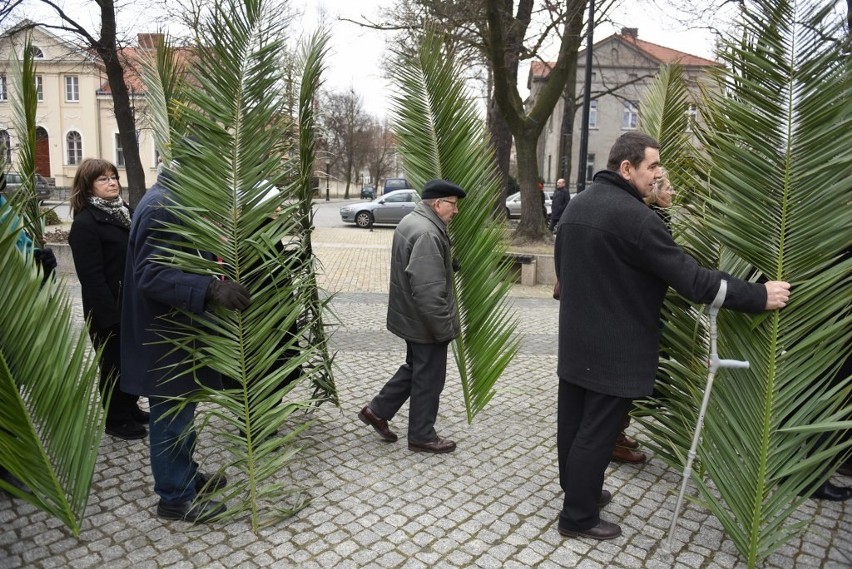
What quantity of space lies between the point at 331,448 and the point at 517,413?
1.67 meters

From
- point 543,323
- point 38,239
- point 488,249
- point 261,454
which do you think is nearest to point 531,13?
point 543,323

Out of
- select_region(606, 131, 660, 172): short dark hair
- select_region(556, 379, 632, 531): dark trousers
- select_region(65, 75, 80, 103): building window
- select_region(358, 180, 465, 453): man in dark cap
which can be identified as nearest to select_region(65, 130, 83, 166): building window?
select_region(65, 75, 80, 103): building window

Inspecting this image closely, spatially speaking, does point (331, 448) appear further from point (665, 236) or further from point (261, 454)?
point (665, 236)

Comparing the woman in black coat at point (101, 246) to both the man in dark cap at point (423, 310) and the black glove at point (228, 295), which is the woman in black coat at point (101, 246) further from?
the man in dark cap at point (423, 310)

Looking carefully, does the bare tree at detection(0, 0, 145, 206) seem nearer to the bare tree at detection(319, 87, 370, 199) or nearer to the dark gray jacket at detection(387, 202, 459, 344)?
the dark gray jacket at detection(387, 202, 459, 344)

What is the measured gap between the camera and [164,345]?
3395 mm

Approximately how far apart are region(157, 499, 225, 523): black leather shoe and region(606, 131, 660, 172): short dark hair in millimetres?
2734

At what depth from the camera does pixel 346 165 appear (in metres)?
62.8

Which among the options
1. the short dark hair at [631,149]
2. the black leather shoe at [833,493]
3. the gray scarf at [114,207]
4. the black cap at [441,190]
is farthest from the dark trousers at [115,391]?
the black leather shoe at [833,493]

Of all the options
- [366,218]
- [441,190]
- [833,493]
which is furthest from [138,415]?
[366,218]

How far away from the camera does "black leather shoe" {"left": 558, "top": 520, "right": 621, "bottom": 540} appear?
11.4ft

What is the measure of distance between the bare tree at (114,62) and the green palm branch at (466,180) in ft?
34.3

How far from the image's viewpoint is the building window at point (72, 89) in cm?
5275

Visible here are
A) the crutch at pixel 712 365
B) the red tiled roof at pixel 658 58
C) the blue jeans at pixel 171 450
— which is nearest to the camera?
the crutch at pixel 712 365
